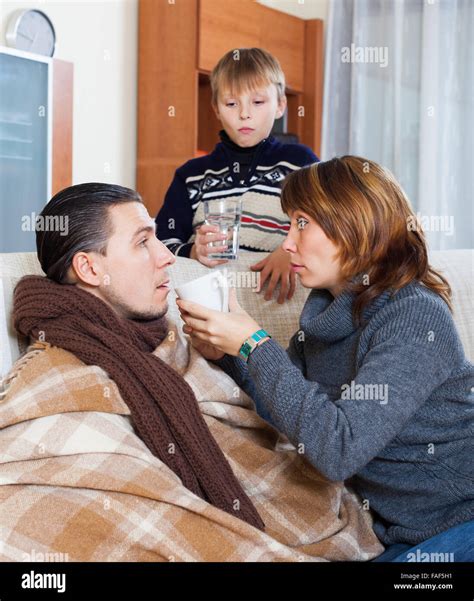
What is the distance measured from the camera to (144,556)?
4.38 ft

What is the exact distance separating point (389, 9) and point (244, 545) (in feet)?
14.1

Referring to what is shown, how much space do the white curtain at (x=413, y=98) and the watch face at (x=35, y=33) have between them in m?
1.89

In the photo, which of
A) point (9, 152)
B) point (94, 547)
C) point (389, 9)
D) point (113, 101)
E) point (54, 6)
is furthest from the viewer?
point (389, 9)

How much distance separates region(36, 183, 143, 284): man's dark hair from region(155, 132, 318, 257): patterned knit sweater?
2.07 ft

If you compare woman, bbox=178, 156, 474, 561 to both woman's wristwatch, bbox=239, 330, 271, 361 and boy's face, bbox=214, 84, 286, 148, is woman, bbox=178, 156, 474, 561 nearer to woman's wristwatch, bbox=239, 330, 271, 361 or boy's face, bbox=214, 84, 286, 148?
woman's wristwatch, bbox=239, 330, 271, 361

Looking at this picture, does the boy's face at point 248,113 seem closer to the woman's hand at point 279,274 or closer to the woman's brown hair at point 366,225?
the woman's hand at point 279,274

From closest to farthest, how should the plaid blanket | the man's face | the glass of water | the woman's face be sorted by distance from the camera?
the plaid blanket → the woman's face → the man's face → the glass of water

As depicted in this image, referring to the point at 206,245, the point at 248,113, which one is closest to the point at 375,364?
the point at 206,245

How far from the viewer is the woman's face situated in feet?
5.21

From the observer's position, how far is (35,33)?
3.79 m

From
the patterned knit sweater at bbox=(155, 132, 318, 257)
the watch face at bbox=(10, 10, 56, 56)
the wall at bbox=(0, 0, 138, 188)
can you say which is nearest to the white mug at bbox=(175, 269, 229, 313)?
the patterned knit sweater at bbox=(155, 132, 318, 257)

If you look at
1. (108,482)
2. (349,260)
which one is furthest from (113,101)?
(108,482)

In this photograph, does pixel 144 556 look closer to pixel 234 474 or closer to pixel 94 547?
pixel 94 547

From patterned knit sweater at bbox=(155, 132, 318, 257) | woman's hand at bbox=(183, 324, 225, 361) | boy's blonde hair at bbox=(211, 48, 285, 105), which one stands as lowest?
woman's hand at bbox=(183, 324, 225, 361)
